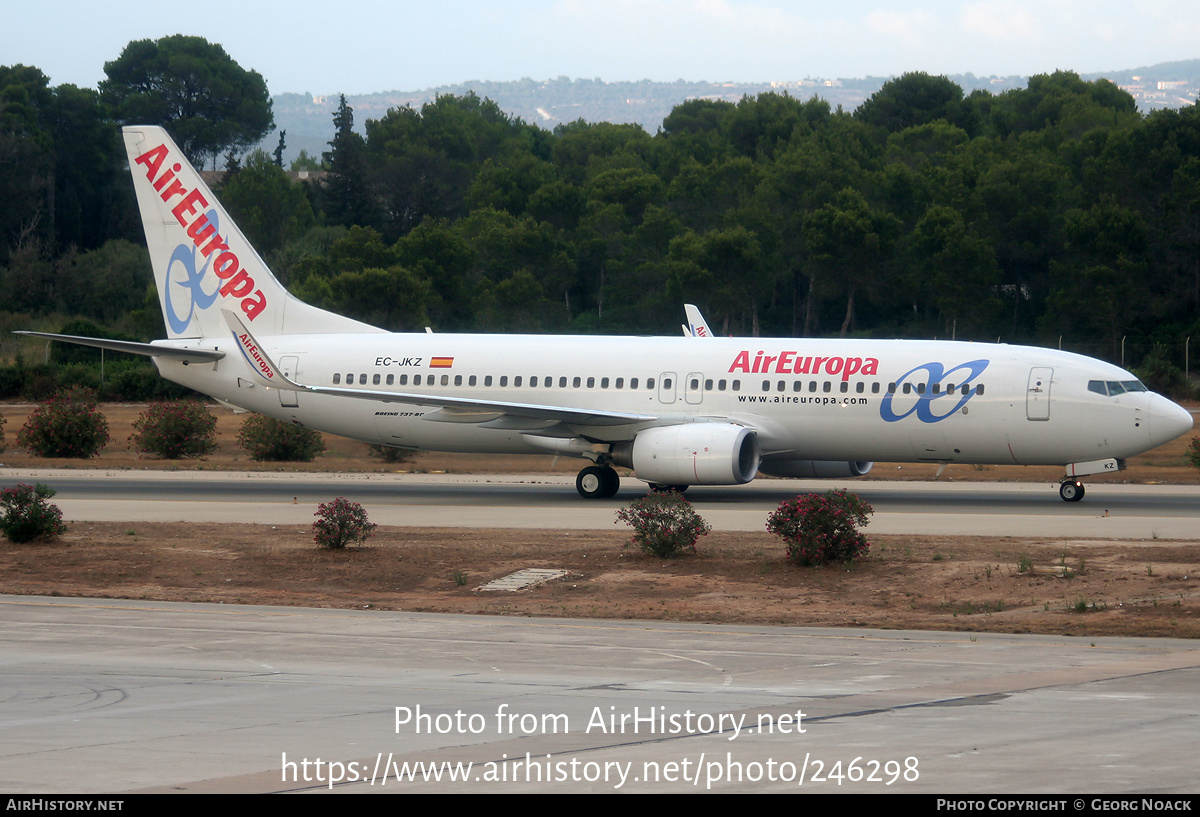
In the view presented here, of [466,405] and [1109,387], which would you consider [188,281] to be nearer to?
[466,405]

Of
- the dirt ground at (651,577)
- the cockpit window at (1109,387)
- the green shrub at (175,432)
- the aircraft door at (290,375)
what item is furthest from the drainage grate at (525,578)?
the green shrub at (175,432)

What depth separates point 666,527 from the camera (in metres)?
23.5

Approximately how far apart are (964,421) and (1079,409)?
2623mm

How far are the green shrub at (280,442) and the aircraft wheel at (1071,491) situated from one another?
25.3 metres

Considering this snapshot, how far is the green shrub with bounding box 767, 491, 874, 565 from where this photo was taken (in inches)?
884

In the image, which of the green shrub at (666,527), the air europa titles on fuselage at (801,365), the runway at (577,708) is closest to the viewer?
the runway at (577,708)

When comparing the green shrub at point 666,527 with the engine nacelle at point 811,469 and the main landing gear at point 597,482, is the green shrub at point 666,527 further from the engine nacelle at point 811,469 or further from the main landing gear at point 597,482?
the engine nacelle at point 811,469

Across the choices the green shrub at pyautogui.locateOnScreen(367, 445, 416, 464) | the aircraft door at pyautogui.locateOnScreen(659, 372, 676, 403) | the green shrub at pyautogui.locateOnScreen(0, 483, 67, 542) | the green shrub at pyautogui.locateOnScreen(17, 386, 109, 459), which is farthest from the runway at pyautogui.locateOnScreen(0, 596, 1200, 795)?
the green shrub at pyautogui.locateOnScreen(17, 386, 109, 459)

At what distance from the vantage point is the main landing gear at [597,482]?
1395 inches

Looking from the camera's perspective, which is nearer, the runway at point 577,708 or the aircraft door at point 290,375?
the runway at point 577,708

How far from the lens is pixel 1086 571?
70.4ft

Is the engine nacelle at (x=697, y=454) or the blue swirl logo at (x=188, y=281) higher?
the blue swirl logo at (x=188, y=281)

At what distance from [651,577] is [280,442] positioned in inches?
1097

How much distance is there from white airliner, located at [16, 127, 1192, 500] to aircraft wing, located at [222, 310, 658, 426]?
6 centimetres
